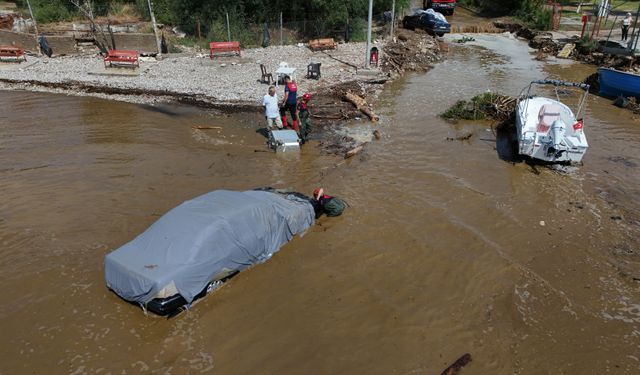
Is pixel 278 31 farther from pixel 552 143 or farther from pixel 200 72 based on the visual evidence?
pixel 552 143

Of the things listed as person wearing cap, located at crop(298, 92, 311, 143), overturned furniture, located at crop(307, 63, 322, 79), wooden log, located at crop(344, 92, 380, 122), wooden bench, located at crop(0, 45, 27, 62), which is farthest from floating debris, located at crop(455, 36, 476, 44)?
wooden bench, located at crop(0, 45, 27, 62)

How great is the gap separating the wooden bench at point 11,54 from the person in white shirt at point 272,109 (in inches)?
658

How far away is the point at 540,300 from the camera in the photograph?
27.8 ft

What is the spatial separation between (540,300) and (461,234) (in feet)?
7.75

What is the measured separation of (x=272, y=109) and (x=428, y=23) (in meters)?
23.1

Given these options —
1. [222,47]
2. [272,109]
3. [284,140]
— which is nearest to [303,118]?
[272,109]

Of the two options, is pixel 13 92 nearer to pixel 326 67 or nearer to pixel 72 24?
pixel 72 24

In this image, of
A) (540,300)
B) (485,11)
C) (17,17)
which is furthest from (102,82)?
(485,11)

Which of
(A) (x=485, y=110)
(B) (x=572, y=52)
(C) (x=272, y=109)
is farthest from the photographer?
(B) (x=572, y=52)

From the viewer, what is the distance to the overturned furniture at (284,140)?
14117mm

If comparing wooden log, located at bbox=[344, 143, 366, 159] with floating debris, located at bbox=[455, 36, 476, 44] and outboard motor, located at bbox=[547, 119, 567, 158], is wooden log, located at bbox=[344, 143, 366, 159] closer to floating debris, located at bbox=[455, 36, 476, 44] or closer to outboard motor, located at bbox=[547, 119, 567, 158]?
outboard motor, located at bbox=[547, 119, 567, 158]

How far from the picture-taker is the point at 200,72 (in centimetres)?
2197

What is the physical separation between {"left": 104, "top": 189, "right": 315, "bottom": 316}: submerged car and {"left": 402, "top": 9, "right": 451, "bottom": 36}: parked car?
28121mm

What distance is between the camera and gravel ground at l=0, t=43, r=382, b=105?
65.2 feet
